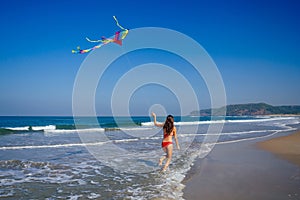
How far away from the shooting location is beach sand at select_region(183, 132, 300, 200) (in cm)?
577

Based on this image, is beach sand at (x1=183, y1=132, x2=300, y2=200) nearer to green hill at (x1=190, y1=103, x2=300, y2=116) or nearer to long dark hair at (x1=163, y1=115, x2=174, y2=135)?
long dark hair at (x1=163, y1=115, x2=174, y2=135)

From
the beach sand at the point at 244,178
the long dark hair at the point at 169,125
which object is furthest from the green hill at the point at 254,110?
the long dark hair at the point at 169,125

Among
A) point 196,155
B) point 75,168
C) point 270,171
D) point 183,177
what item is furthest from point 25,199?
point 196,155

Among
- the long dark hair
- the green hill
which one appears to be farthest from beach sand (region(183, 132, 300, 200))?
the green hill

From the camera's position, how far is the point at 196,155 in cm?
1163

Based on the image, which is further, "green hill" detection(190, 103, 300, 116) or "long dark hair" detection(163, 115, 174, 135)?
"green hill" detection(190, 103, 300, 116)

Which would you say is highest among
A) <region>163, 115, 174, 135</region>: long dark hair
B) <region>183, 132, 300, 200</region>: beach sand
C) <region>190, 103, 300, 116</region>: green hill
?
<region>190, 103, 300, 116</region>: green hill

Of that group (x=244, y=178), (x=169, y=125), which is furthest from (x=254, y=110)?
(x=244, y=178)

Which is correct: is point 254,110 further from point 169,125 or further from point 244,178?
point 244,178

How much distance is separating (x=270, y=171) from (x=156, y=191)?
13.0 ft

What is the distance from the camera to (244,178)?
725cm

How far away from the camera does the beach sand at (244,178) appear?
18.9ft

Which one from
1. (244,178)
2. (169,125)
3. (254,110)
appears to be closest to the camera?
(244,178)

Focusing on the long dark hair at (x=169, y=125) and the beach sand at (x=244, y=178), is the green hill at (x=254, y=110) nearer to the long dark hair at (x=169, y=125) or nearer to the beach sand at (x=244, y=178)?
the beach sand at (x=244, y=178)
